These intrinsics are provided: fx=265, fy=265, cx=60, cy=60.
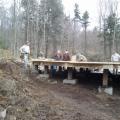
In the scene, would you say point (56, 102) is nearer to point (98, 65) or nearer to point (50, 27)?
point (98, 65)

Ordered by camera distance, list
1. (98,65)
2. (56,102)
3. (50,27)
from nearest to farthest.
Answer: (56,102)
(98,65)
(50,27)

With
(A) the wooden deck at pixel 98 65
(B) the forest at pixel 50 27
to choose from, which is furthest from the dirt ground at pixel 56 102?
(B) the forest at pixel 50 27

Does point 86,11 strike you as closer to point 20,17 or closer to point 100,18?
point 100,18

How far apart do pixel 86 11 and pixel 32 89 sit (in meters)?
43.4

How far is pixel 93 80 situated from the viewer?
51.0ft

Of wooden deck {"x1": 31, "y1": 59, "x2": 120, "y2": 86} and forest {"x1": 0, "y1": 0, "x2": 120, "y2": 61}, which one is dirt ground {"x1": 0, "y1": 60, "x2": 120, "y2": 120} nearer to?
wooden deck {"x1": 31, "y1": 59, "x2": 120, "y2": 86}

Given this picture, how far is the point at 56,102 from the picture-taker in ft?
32.6

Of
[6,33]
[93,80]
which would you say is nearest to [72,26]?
[6,33]

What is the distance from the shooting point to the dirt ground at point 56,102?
8.16 m

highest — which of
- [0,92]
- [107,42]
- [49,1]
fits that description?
[49,1]

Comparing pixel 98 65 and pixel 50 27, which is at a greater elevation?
pixel 50 27

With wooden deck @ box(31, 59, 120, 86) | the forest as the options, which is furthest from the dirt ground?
the forest

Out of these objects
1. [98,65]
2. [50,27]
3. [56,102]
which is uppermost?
[50,27]

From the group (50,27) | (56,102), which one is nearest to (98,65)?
(56,102)
